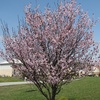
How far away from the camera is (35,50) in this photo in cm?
921

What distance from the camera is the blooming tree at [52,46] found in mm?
9102

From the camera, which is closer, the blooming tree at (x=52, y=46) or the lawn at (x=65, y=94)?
the blooming tree at (x=52, y=46)

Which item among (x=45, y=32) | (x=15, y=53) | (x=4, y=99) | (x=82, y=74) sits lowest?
(x=4, y=99)

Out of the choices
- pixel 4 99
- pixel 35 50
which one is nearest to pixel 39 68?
pixel 35 50

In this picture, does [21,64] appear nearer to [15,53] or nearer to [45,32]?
[15,53]

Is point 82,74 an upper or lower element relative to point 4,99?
upper

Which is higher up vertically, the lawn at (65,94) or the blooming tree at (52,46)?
the blooming tree at (52,46)

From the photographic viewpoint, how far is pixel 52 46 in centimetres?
918

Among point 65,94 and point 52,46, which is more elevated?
point 52,46

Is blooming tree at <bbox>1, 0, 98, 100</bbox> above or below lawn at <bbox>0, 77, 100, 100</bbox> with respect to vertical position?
above

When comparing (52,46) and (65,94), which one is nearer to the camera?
(52,46)

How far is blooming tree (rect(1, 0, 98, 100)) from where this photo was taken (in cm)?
910

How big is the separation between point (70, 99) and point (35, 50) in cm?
1125

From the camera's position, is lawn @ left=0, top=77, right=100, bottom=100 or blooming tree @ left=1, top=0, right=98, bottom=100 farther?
lawn @ left=0, top=77, right=100, bottom=100
